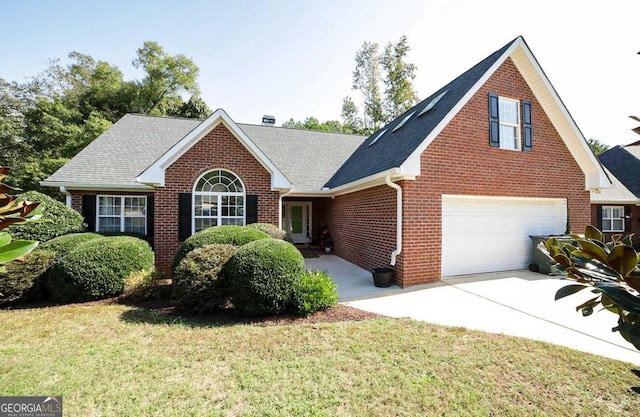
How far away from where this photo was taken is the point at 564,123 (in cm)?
945

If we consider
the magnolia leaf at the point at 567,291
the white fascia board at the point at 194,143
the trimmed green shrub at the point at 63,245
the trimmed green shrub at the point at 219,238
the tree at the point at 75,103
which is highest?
the tree at the point at 75,103

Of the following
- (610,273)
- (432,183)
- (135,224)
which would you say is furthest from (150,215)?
(610,273)

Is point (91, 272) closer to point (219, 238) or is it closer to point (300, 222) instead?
point (219, 238)

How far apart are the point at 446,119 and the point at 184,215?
28.0 feet

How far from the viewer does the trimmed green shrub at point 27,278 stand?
6289 millimetres

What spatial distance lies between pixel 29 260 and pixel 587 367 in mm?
10693

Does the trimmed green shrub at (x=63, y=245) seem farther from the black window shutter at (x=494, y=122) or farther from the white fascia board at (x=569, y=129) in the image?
the white fascia board at (x=569, y=129)

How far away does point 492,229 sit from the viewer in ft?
29.8

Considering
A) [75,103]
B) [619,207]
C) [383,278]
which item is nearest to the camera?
[383,278]

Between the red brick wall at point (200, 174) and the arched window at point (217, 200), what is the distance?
22 centimetres

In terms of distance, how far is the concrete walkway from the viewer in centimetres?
471

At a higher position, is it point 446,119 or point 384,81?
point 384,81

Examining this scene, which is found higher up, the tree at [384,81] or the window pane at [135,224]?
the tree at [384,81]

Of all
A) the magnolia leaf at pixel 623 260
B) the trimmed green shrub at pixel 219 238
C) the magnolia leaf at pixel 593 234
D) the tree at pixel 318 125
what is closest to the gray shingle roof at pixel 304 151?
the trimmed green shrub at pixel 219 238
